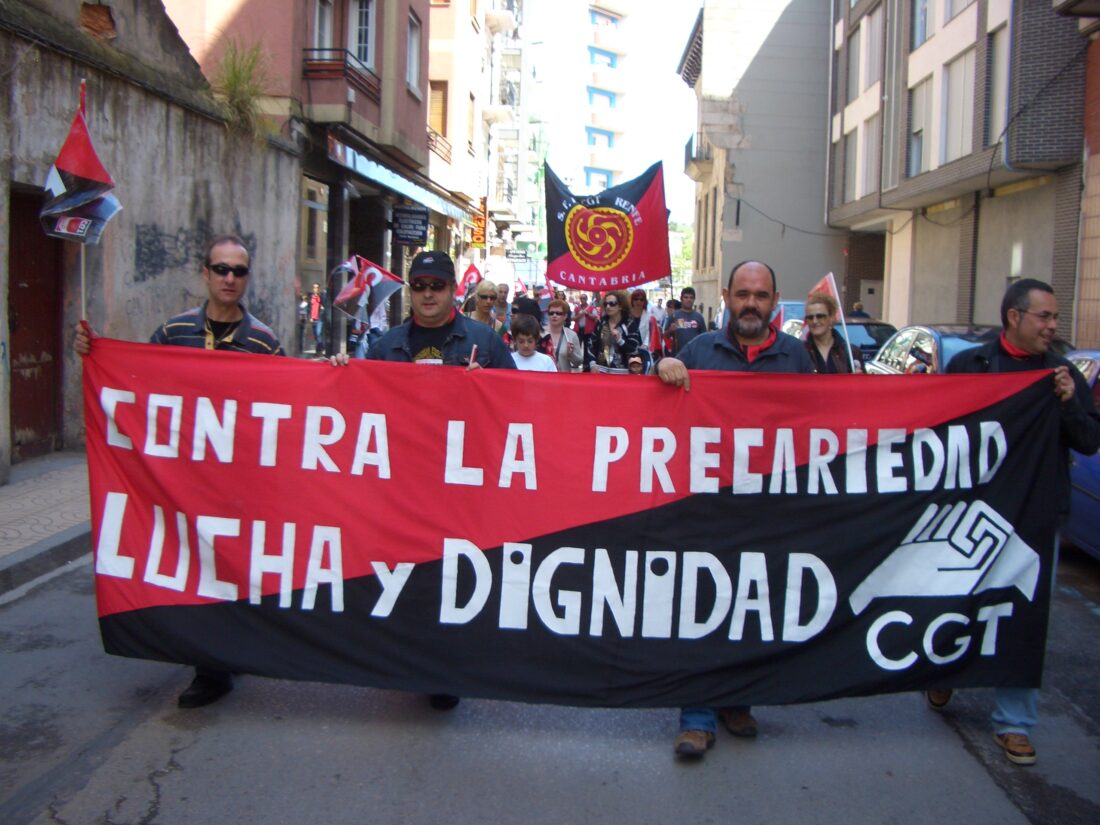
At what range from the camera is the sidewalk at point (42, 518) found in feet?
22.5

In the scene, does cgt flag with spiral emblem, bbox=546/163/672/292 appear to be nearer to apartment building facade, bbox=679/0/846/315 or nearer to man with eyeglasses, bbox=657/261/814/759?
man with eyeglasses, bbox=657/261/814/759

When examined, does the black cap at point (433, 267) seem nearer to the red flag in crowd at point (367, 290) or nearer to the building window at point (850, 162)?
the red flag in crowd at point (367, 290)

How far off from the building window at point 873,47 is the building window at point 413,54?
14.5 metres

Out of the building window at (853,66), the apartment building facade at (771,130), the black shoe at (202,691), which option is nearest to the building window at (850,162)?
the building window at (853,66)

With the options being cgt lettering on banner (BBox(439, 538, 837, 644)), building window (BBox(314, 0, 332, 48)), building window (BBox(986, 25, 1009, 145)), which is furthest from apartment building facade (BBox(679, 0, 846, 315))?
cgt lettering on banner (BBox(439, 538, 837, 644))

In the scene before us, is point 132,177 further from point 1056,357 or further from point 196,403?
point 1056,357

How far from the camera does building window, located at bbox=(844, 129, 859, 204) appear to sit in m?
35.0

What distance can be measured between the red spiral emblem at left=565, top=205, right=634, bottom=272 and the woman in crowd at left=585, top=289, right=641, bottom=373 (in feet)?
4.06

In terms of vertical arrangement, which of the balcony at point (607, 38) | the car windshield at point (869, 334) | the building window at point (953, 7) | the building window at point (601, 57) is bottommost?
the car windshield at point (869, 334)

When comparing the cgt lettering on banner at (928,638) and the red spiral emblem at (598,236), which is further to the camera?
the red spiral emblem at (598,236)

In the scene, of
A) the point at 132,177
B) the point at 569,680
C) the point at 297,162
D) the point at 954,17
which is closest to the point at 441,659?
the point at 569,680

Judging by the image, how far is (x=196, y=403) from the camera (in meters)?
4.68

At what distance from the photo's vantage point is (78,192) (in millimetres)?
5125

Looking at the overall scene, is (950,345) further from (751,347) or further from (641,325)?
(751,347)
